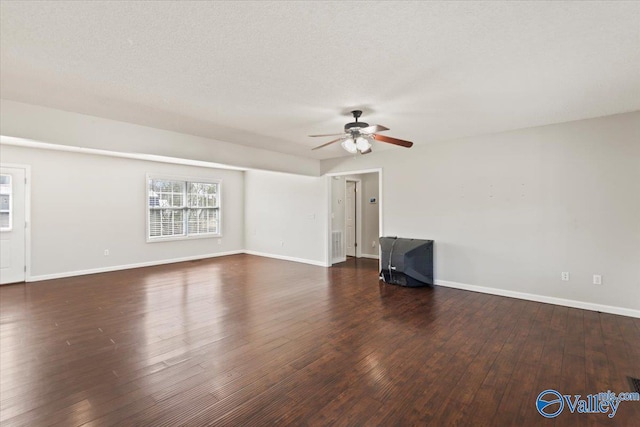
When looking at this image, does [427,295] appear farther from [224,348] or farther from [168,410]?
[168,410]

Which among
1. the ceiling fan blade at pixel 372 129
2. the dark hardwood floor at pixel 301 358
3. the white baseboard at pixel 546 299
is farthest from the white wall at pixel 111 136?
the white baseboard at pixel 546 299

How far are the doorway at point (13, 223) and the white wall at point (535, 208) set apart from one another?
661cm

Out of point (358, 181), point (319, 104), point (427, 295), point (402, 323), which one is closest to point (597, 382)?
point (402, 323)

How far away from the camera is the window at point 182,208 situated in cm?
691

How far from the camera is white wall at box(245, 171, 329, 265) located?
6992 mm

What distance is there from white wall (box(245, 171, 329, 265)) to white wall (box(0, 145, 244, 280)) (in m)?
1.88

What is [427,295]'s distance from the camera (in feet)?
15.1

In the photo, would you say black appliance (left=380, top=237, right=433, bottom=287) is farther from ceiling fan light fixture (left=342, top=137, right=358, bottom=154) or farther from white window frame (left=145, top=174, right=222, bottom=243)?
white window frame (left=145, top=174, right=222, bottom=243)

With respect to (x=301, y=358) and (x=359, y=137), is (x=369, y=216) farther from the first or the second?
(x=301, y=358)

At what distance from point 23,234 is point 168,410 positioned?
5387 millimetres

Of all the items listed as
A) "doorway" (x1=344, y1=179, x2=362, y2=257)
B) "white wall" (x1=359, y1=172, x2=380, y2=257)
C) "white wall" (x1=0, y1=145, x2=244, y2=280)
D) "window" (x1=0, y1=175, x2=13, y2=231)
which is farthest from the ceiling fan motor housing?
"window" (x1=0, y1=175, x2=13, y2=231)

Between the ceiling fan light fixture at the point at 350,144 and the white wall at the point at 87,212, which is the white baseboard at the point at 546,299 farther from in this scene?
the white wall at the point at 87,212

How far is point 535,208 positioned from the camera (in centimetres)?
427

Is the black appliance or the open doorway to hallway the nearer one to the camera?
the black appliance
